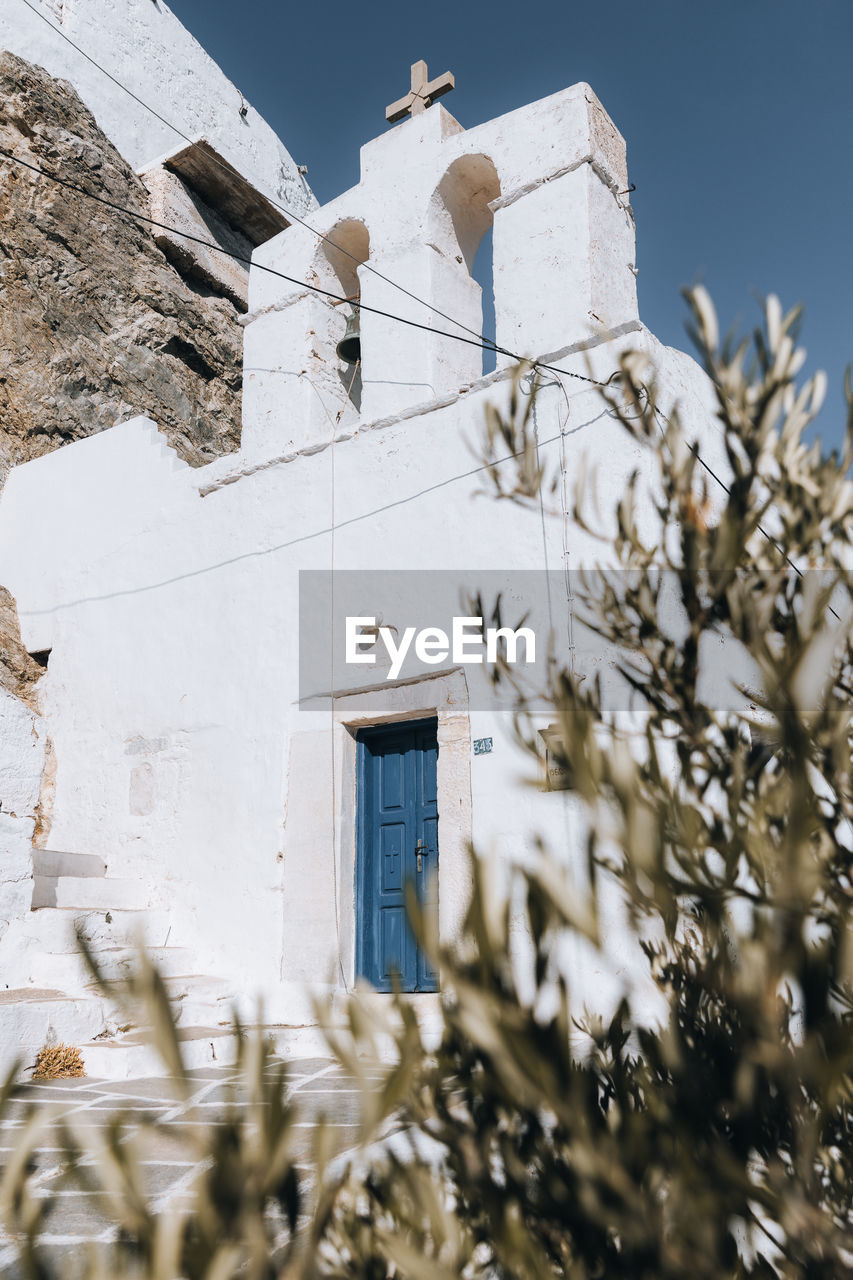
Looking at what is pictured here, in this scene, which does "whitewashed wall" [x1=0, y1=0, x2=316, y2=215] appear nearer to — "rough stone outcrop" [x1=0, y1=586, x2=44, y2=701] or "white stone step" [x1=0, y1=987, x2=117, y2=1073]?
"rough stone outcrop" [x1=0, y1=586, x2=44, y2=701]

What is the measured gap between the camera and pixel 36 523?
818 centimetres

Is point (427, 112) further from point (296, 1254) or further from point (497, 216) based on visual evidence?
point (296, 1254)

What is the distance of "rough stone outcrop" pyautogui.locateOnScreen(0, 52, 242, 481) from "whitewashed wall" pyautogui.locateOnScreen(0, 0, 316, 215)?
901 mm

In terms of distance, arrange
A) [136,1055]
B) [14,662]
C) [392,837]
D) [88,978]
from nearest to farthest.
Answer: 1. [136,1055]
2. [88,978]
3. [392,837]
4. [14,662]

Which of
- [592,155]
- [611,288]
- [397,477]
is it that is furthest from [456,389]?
[592,155]

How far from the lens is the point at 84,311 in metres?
10.1

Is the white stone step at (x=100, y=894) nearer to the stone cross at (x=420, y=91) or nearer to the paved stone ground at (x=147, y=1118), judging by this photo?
the paved stone ground at (x=147, y=1118)

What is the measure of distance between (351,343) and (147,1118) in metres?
6.20

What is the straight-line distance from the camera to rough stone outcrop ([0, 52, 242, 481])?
9234 mm

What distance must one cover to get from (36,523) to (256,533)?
2.61m

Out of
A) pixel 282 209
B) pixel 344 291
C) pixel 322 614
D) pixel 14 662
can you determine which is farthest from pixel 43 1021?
pixel 282 209

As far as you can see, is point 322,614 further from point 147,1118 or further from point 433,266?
point 147,1118

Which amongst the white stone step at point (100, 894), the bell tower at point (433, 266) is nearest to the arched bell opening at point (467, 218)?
the bell tower at point (433, 266)

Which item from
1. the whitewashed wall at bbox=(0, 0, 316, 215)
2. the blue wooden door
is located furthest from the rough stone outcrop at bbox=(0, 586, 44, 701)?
the whitewashed wall at bbox=(0, 0, 316, 215)
